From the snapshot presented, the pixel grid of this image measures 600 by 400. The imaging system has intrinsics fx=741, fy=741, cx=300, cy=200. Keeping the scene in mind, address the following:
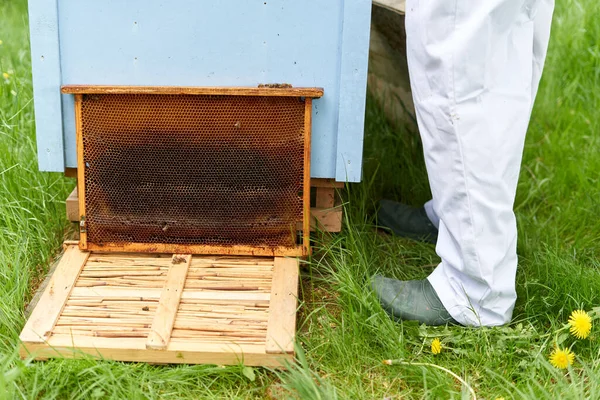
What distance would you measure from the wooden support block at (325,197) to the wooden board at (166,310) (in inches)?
11.2

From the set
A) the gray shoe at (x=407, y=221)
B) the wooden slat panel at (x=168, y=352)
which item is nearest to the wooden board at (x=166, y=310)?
the wooden slat panel at (x=168, y=352)

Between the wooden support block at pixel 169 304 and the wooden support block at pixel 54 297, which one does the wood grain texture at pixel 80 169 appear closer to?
the wooden support block at pixel 54 297

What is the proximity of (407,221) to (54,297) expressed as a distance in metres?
1.54

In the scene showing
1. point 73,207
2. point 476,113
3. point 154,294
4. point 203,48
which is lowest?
point 154,294

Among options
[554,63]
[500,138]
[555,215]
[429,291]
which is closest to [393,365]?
[429,291]

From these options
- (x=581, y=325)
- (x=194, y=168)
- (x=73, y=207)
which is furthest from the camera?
(x=73, y=207)

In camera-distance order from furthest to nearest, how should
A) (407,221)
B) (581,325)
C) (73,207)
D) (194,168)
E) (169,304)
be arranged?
1. (407,221)
2. (73,207)
3. (194,168)
4. (169,304)
5. (581,325)

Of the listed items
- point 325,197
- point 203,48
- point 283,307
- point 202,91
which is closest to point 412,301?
point 283,307

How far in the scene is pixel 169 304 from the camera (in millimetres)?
2465

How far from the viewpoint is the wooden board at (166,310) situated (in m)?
2.28

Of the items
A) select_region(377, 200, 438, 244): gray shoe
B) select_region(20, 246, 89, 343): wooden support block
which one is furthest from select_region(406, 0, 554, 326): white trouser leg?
select_region(20, 246, 89, 343): wooden support block

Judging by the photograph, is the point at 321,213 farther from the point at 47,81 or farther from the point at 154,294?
the point at 47,81

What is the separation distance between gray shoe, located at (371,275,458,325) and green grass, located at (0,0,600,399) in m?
0.04

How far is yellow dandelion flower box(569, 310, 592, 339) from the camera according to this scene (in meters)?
2.35
